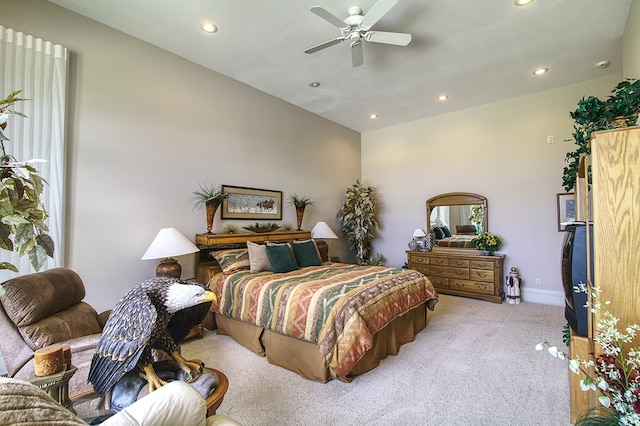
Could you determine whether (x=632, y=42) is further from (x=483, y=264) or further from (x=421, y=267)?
(x=421, y=267)

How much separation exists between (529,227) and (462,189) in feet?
3.94

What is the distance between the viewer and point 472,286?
4.71 m

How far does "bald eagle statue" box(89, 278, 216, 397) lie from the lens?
123cm

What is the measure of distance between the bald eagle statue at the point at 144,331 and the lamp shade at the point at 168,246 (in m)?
1.63

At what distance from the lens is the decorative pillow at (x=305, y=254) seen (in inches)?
151

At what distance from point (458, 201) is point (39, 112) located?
18.9 ft

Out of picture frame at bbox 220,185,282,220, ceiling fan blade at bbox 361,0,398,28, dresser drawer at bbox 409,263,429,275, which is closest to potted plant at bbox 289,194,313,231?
picture frame at bbox 220,185,282,220

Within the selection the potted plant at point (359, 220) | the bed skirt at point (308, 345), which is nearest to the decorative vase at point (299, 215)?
the potted plant at point (359, 220)

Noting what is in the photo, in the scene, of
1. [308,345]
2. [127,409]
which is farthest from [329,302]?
[127,409]

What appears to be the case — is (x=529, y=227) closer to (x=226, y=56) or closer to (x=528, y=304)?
(x=528, y=304)

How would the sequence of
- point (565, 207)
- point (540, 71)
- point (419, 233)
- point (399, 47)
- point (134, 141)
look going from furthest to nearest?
point (419, 233) → point (565, 207) → point (540, 71) → point (399, 47) → point (134, 141)

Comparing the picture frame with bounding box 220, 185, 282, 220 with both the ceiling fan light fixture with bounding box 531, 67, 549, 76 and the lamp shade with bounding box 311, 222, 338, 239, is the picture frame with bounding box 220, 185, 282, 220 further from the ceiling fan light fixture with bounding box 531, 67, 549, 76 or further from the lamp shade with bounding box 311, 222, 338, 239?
the ceiling fan light fixture with bounding box 531, 67, 549, 76

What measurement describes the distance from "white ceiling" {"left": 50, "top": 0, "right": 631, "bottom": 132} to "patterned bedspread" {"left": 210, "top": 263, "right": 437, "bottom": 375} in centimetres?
263

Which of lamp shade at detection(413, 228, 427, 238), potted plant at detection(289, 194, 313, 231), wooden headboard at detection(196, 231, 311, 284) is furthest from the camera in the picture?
lamp shade at detection(413, 228, 427, 238)
